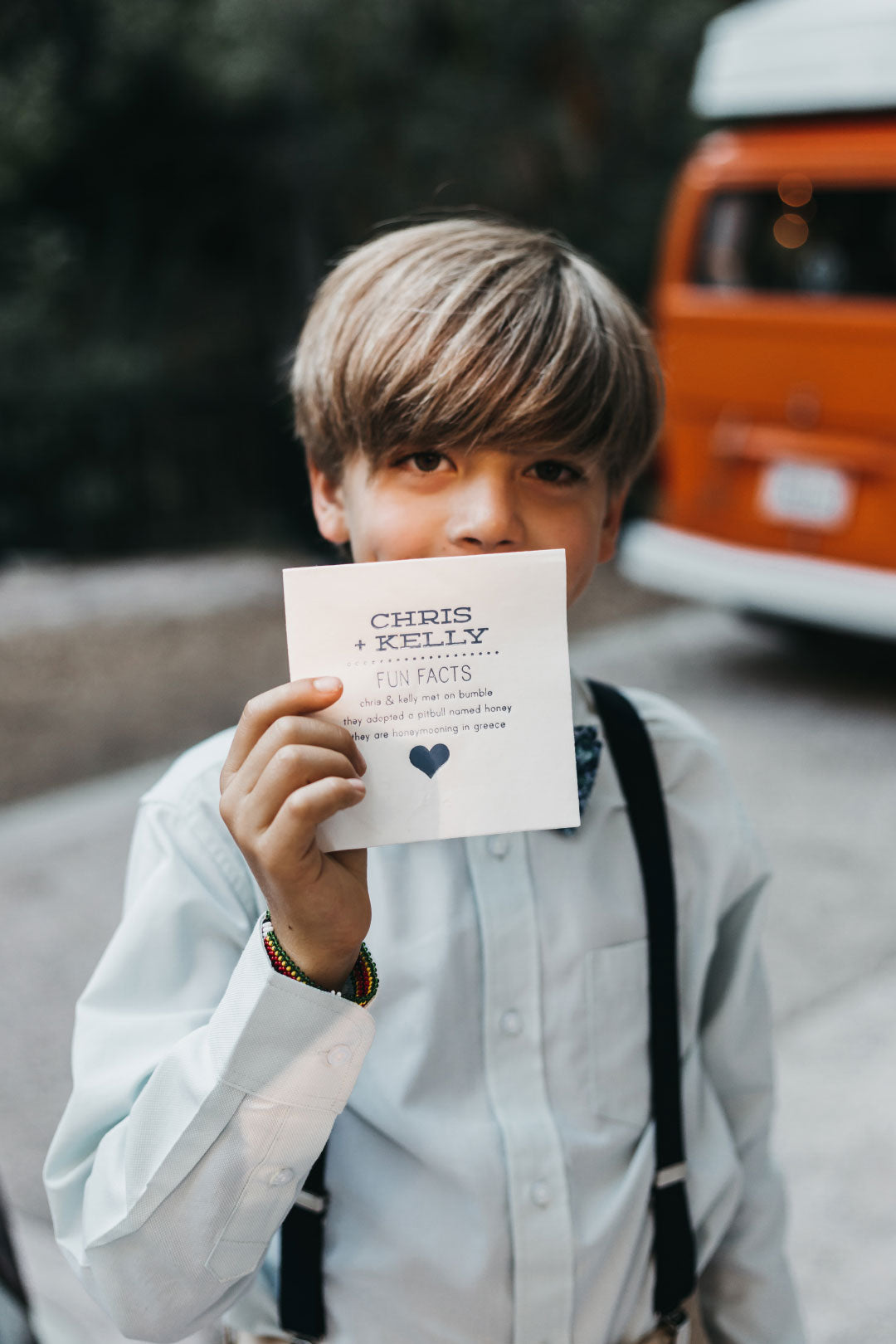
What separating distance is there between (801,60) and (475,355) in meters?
4.72

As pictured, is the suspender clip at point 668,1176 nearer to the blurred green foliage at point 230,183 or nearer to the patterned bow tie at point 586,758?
the patterned bow tie at point 586,758

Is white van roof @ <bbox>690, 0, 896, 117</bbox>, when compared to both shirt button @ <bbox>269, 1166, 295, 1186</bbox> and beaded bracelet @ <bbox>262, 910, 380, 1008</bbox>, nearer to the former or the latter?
beaded bracelet @ <bbox>262, 910, 380, 1008</bbox>

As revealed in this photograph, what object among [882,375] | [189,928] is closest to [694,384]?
[882,375]

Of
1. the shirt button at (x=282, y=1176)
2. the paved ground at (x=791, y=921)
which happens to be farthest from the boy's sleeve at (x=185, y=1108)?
the paved ground at (x=791, y=921)

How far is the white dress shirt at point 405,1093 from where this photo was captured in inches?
41.0

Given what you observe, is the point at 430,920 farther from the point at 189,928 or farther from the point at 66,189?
the point at 66,189

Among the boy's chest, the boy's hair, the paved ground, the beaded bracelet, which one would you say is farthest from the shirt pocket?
the paved ground

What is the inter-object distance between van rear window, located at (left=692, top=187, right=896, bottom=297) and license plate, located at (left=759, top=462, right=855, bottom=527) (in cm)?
73

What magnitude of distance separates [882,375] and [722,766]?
4.04 meters

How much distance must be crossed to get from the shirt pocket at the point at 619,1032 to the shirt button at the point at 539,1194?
9 cm

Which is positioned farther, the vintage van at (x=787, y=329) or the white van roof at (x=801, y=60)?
the vintage van at (x=787, y=329)

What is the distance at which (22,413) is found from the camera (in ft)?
28.4

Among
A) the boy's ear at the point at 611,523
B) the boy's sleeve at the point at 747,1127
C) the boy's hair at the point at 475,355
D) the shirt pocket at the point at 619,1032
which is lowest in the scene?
the boy's sleeve at the point at 747,1127

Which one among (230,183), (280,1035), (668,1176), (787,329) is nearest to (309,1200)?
(280,1035)
